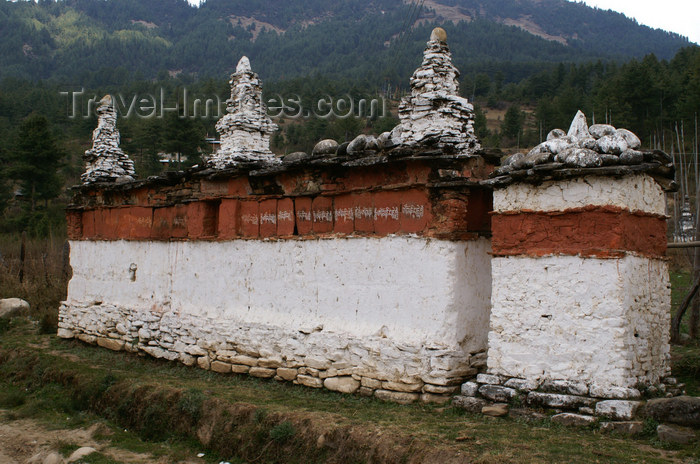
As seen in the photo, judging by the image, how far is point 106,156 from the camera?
567 inches

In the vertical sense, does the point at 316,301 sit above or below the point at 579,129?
below

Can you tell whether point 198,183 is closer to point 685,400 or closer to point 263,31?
point 685,400

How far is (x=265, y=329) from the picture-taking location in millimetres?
9711

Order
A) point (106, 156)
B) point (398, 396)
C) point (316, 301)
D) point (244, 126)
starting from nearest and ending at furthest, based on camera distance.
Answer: point (398, 396), point (316, 301), point (244, 126), point (106, 156)

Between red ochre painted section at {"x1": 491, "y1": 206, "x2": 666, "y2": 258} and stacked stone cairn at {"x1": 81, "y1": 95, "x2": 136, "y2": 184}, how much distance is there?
9.78m

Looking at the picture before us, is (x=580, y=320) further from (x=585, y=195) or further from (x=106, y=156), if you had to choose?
(x=106, y=156)

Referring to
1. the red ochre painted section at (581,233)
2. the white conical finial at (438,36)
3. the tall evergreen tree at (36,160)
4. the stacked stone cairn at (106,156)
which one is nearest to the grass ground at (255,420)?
the red ochre painted section at (581,233)

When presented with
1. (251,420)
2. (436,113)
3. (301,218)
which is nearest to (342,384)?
(251,420)

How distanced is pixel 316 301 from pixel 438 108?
331 cm

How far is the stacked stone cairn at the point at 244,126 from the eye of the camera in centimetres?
1117

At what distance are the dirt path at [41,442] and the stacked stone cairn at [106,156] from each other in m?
6.13

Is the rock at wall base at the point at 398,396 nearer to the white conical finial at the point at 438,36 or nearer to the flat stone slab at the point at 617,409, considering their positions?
the flat stone slab at the point at 617,409

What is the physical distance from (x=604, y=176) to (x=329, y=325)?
426 centimetres

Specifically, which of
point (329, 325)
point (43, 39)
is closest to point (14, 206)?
point (329, 325)
